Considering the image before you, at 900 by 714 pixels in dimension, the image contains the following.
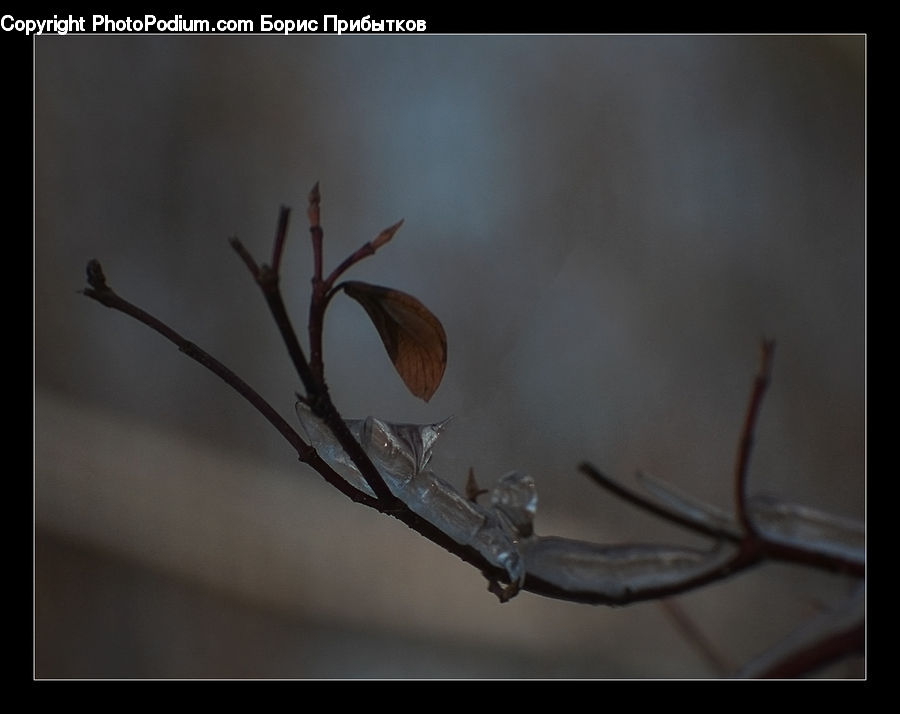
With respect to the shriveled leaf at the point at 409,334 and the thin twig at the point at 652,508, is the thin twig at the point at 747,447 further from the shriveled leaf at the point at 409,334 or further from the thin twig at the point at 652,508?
the shriveled leaf at the point at 409,334

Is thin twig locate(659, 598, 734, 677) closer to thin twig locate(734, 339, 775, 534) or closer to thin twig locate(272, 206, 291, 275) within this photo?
thin twig locate(734, 339, 775, 534)

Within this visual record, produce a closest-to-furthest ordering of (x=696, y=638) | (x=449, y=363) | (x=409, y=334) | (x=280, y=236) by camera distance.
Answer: (x=280, y=236) < (x=409, y=334) < (x=696, y=638) < (x=449, y=363)

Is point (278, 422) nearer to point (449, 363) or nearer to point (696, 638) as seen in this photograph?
point (696, 638)

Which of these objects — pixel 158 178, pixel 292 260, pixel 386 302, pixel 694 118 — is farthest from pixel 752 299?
pixel 386 302

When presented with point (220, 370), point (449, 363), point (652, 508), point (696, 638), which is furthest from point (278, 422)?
point (449, 363)

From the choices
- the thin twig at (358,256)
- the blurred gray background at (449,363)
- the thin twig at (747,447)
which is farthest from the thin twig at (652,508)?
the blurred gray background at (449,363)
